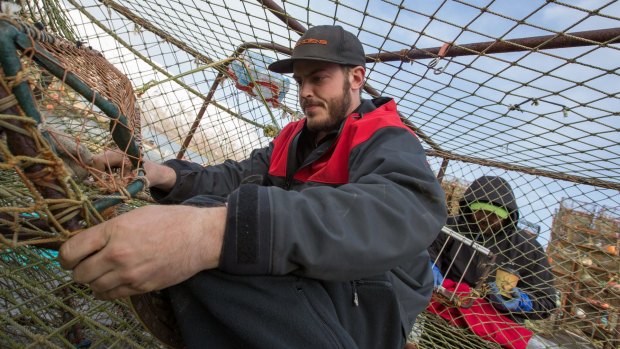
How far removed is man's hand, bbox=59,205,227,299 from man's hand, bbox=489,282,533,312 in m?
2.05

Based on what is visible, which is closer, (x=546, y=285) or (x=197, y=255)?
(x=197, y=255)

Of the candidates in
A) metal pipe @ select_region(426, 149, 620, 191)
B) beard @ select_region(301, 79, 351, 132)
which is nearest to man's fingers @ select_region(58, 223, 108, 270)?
beard @ select_region(301, 79, 351, 132)

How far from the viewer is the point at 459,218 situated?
120 inches


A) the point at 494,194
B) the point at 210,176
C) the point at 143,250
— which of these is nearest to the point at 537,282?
the point at 494,194

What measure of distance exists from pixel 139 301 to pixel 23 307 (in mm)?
559

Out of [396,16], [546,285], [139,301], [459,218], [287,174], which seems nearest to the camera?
[139,301]

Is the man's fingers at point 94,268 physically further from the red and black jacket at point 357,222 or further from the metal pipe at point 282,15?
the metal pipe at point 282,15

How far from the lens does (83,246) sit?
0.56 m

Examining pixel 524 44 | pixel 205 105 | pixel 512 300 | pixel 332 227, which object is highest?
pixel 524 44

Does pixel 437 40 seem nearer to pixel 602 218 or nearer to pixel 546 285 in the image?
pixel 546 285

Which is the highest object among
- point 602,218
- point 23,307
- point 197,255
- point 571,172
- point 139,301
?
point 571,172

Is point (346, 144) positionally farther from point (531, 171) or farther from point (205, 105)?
point (531, 171)

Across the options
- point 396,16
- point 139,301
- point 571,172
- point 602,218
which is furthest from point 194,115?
point 602,218

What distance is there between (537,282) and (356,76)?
202cm
